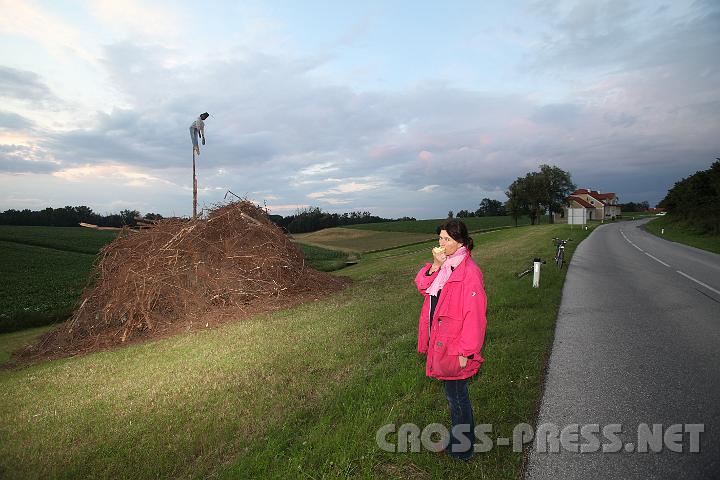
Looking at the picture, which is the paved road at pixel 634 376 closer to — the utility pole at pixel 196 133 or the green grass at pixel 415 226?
the utility pole at pixel 196 133

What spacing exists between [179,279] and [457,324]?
9.82 metres

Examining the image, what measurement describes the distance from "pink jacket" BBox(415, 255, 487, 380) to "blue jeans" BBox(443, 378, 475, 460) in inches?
6.9

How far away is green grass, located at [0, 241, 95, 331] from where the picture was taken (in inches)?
503

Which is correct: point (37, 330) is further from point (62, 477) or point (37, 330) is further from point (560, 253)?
point (560, 253)

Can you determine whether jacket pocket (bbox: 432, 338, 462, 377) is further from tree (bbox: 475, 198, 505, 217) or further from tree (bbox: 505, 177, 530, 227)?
tree (bbox: 475, 198, 505, 217)

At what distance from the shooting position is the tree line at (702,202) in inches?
1155

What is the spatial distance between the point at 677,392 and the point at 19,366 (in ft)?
41.1

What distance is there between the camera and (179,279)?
11.0 m

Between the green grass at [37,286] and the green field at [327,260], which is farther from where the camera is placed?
the green field at [327,260]

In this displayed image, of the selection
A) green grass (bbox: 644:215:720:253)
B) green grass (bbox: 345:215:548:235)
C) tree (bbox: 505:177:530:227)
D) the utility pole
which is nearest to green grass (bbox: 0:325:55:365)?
the utility pole

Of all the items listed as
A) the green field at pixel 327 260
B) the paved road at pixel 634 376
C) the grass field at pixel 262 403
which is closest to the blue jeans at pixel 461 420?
the grass field at pixel 262 403

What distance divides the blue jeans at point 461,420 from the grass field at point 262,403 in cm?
13

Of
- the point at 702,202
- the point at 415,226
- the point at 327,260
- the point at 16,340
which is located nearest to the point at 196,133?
the point at 16,340

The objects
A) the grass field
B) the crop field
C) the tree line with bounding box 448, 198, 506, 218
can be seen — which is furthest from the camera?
the tree line with bounding box 448, 198, 506, 218
